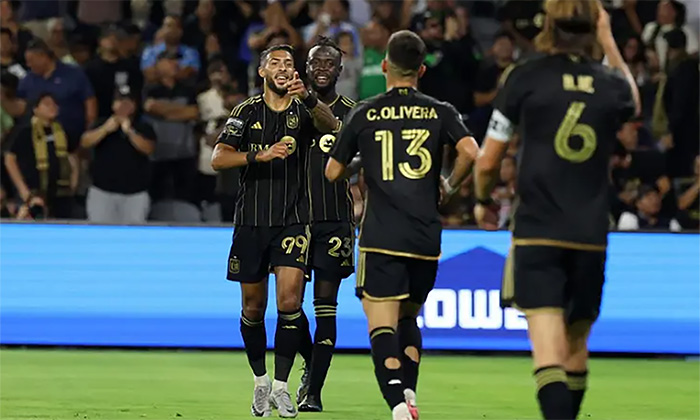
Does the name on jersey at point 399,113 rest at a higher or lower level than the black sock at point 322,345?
higher

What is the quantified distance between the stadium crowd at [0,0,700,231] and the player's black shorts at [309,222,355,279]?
5.34 m

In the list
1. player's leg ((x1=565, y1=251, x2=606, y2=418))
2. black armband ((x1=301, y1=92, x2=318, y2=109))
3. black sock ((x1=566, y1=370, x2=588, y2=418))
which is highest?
black armband ((x1=301, y1=92, x2=318, y2=109))

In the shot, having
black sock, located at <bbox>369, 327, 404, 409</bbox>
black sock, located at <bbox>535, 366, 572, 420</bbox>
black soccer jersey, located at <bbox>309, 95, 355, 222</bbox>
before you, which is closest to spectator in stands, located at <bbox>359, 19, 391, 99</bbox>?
black soccer jersey, located at <bbox>309, 95, 355, 222</bbox>

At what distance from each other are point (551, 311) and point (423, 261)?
1771 millimetres

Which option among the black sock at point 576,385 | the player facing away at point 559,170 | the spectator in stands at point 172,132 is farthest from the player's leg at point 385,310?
the spectator in stands at point 172,132

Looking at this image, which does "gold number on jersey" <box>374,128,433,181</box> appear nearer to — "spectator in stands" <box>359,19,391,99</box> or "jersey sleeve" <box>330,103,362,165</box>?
"jersey sleeve" <box>330,103,362,165</box>

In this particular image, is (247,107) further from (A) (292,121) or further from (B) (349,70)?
(B) (349,70)

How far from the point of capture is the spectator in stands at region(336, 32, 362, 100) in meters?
17.3

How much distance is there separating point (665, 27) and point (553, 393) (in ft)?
40.2

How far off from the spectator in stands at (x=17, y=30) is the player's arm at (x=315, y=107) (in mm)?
9376

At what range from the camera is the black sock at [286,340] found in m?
10.0

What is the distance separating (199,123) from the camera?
17516 millimetres

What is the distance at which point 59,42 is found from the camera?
60.7 feet

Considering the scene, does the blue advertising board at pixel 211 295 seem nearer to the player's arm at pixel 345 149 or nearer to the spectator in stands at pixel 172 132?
the spectator in stands at pixel 172 132
